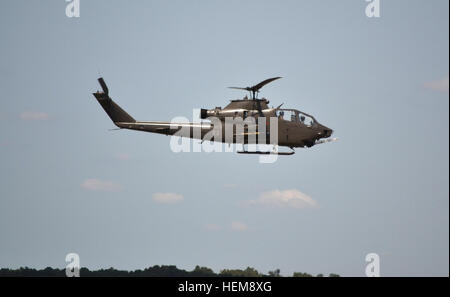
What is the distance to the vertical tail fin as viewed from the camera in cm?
5275

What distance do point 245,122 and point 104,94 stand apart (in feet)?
40.0

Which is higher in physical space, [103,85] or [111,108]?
[103,85]

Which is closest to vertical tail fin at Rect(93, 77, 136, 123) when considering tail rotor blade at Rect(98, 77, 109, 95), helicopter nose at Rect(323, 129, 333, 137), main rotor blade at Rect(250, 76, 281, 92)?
tail rotor blade at Rect(98, 77, 109, 95)

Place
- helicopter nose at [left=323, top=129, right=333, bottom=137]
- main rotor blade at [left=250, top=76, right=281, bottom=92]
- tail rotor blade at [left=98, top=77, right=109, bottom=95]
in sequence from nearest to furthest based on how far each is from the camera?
1. main rotor blade at [left=250, top=76, right=281, bottom=92]
2. helicopter nose at [left=323, top=129, right=333, bottom=137]
3. tail rotor blade at [left=98, top=77, right=109, bottom=95]

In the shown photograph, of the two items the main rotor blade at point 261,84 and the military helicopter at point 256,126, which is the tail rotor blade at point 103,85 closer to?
the military helicopter at point 256,126

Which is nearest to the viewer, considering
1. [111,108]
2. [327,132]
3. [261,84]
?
[261,84]

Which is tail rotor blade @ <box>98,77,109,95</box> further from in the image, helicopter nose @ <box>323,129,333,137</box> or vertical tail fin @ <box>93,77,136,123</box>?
helicopter nose @ <box>323,129,333,137</box>

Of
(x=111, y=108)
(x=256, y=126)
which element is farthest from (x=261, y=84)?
(x=111, y=108)

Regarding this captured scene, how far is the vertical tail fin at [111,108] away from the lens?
52.8 meters

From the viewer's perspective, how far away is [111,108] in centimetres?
5322

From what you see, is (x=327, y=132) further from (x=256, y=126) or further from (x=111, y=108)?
(x=111, y=108)
